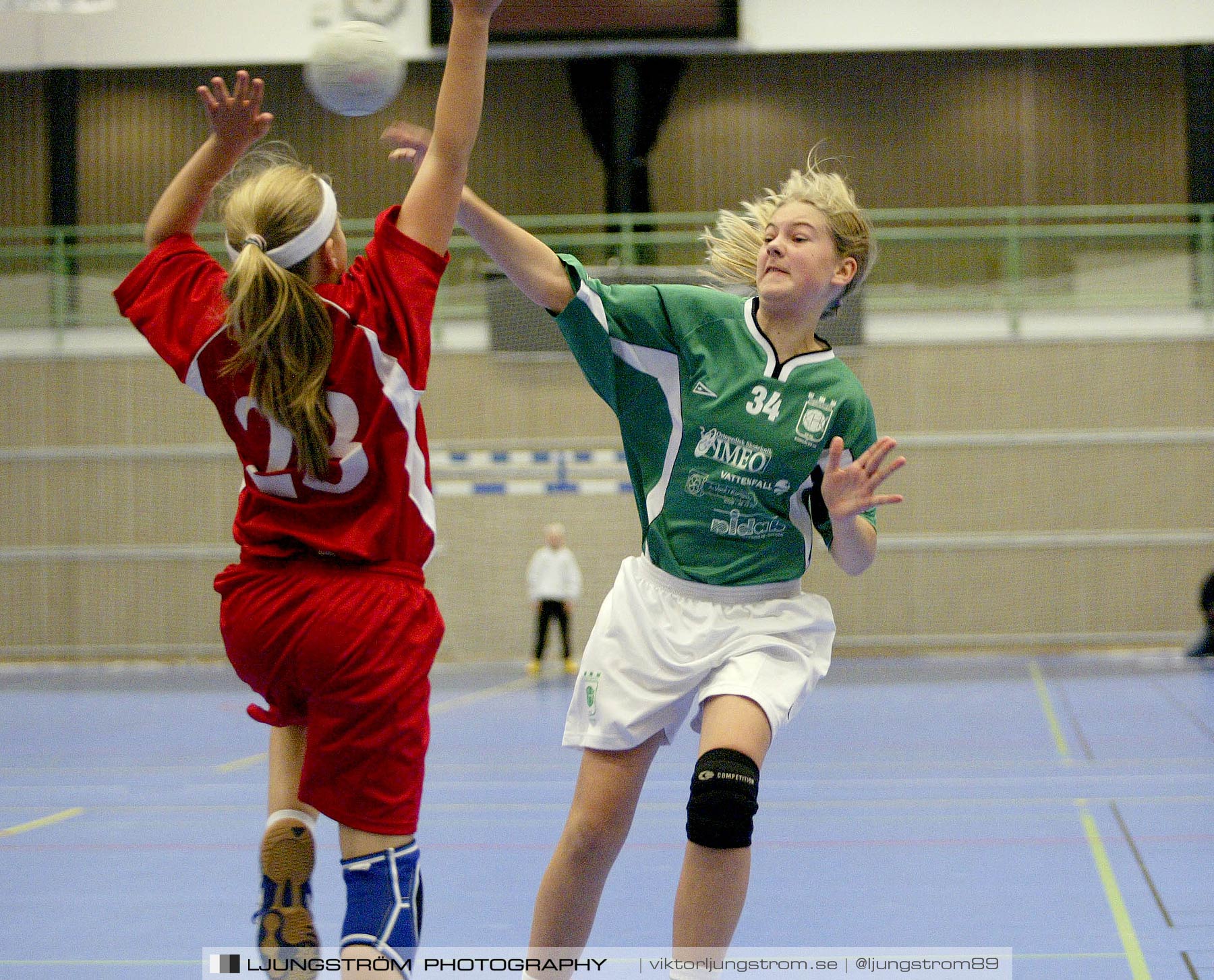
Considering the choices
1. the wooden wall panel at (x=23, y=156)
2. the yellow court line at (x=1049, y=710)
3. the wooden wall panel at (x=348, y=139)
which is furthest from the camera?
the wooden wall panel at (x=23, y=156)

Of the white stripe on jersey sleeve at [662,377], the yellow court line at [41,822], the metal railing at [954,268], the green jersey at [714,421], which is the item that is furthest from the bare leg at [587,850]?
the metal railing at [954,268]

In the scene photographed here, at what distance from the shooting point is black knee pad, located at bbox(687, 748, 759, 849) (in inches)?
109

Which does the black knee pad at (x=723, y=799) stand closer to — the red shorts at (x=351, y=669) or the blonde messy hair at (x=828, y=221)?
the red shorts at (x=351, y=669)

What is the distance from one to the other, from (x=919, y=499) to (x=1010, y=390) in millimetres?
1664

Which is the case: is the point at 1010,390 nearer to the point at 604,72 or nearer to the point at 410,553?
the point at 604,72

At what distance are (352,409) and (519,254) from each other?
31.5 inches

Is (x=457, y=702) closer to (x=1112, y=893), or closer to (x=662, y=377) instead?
(x=1112, y=893)

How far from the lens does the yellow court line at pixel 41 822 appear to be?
19.9 ft

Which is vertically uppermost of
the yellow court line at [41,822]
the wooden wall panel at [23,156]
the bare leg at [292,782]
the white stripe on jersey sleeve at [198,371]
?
the wooden wall panel at [23,156]

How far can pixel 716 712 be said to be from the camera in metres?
2.90

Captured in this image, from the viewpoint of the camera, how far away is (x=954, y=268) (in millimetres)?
15688

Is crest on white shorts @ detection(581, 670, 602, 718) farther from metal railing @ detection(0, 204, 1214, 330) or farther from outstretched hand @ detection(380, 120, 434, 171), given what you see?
metal railing @ detection(0, 204, 1214, 330)

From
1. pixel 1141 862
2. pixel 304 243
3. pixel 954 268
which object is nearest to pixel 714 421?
pixel 304 243

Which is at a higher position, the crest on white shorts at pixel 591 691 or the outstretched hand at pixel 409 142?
the outstretched hand at pixel 409 142
